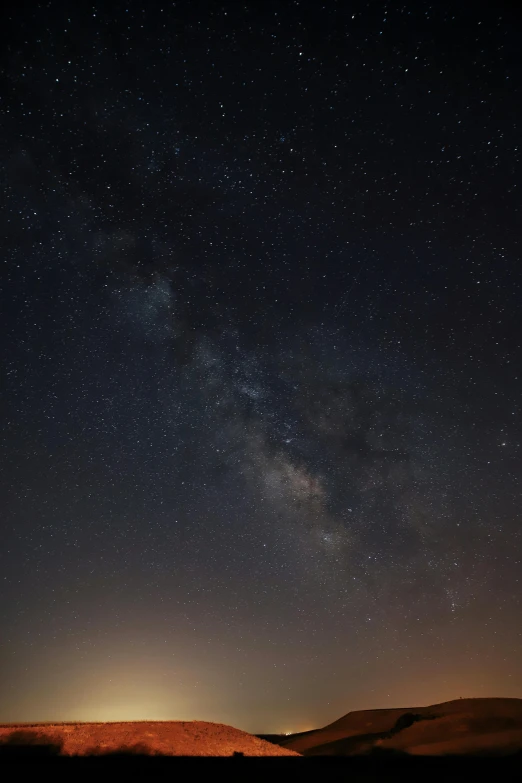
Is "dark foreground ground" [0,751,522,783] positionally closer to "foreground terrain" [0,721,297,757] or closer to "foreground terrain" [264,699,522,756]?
"foreground terrain" [0,721,297,757]

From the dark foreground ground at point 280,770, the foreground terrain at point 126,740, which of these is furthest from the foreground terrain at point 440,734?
the dark foreground ground at point 280,770

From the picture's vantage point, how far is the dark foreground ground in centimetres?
1273

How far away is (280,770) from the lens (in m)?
13.4

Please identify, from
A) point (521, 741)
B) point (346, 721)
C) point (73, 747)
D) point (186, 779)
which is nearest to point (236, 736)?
point (73, 747)

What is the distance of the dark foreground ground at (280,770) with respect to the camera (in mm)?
12734

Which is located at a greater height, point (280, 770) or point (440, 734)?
point (280, 770)

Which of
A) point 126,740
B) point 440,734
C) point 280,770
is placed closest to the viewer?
point 280,770

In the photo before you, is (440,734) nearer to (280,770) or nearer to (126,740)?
(126,740)

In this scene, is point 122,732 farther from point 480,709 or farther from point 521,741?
point 480,709

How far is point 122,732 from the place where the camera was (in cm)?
2252

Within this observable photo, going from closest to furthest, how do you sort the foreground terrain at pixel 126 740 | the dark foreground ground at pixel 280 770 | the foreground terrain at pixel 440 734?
the dark foreground ground at pixel 280 770 → the foreground terrain at pixel 126 740 → the foreground terrain at pixel 440 734

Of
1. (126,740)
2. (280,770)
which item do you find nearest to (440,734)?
(126,740)

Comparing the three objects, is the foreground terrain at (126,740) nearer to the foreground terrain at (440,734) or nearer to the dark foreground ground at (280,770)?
the dark foreground ground at (280,770)

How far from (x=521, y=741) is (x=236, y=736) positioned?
1466cm
